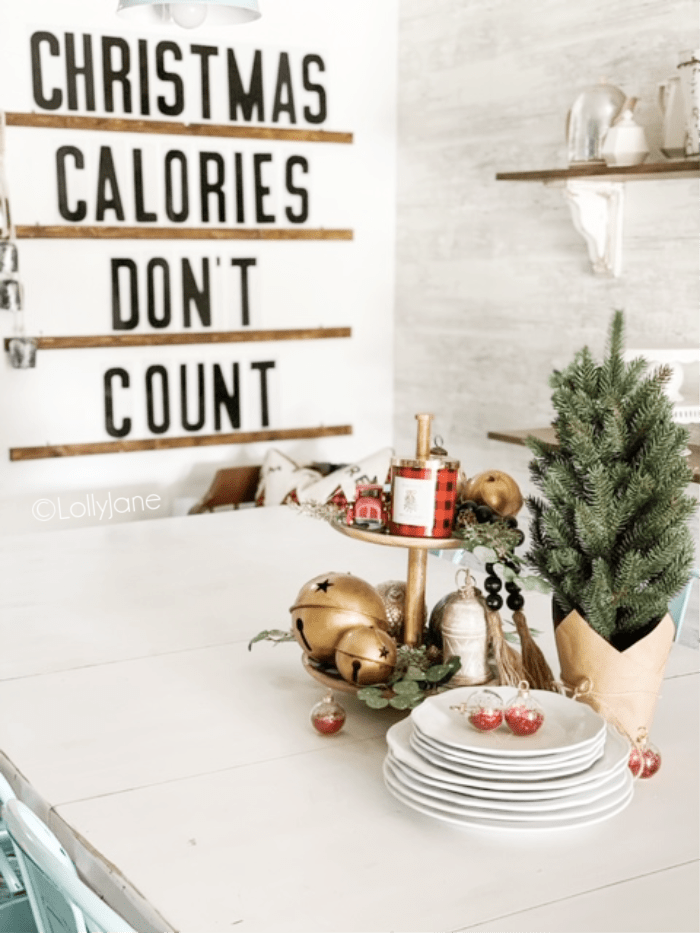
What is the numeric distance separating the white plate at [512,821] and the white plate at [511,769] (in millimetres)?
43

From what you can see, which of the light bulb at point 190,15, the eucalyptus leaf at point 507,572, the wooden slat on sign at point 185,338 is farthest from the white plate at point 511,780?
the wooden slat on sign at point 185,338

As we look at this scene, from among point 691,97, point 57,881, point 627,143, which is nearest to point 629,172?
point 627,143

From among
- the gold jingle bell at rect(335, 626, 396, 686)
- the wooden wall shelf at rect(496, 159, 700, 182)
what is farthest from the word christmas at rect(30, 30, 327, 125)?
the gold jingle bell at rect(335, 626, 396, 686)

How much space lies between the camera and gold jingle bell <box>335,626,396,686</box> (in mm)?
1489

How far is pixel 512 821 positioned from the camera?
1214mm

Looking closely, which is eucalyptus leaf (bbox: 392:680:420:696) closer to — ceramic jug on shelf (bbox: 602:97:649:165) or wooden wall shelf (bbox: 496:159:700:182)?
wooden wall shelf (bbox: 496:159:700:182)

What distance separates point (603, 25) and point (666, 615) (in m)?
2.85

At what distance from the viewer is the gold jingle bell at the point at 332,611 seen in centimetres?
153

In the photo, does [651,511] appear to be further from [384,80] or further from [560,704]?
[384,80]

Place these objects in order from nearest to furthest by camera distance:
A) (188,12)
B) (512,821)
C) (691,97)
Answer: (512,821)
(188,12)
(691,97)

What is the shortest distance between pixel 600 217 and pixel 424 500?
2.49m

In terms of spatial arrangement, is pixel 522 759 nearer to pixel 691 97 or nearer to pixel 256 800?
pixel 256 800

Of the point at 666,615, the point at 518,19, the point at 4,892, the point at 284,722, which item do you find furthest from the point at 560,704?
the point at 518,19

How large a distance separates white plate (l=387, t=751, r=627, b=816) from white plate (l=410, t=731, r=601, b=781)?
0.02 m
